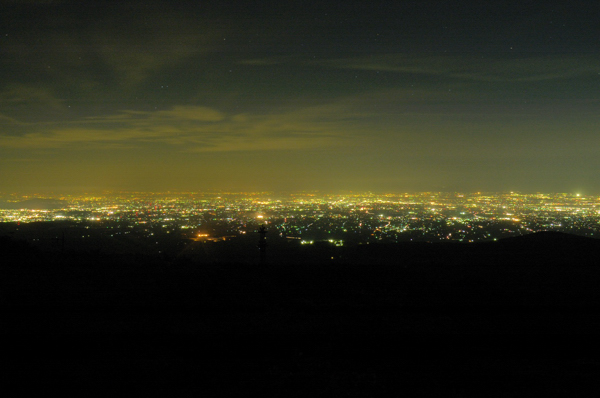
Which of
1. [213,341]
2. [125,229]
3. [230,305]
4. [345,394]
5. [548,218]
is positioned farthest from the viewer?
[548,218]

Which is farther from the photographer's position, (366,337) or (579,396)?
(366,337)

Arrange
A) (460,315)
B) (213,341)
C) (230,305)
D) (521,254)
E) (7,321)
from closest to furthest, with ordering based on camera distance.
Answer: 1. (213,341)
2. (7,321)
3. (460,315)
4. (230,305)
5. (521,254)

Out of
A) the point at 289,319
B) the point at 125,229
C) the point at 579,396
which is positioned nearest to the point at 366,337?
the point at 289,319

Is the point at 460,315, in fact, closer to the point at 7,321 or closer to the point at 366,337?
the point at 366,337

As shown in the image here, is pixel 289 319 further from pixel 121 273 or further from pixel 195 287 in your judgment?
pixel 121 273

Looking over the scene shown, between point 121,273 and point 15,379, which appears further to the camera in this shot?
point 121,273

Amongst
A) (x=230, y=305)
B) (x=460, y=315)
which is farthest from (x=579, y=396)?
(x=230, y=305)
